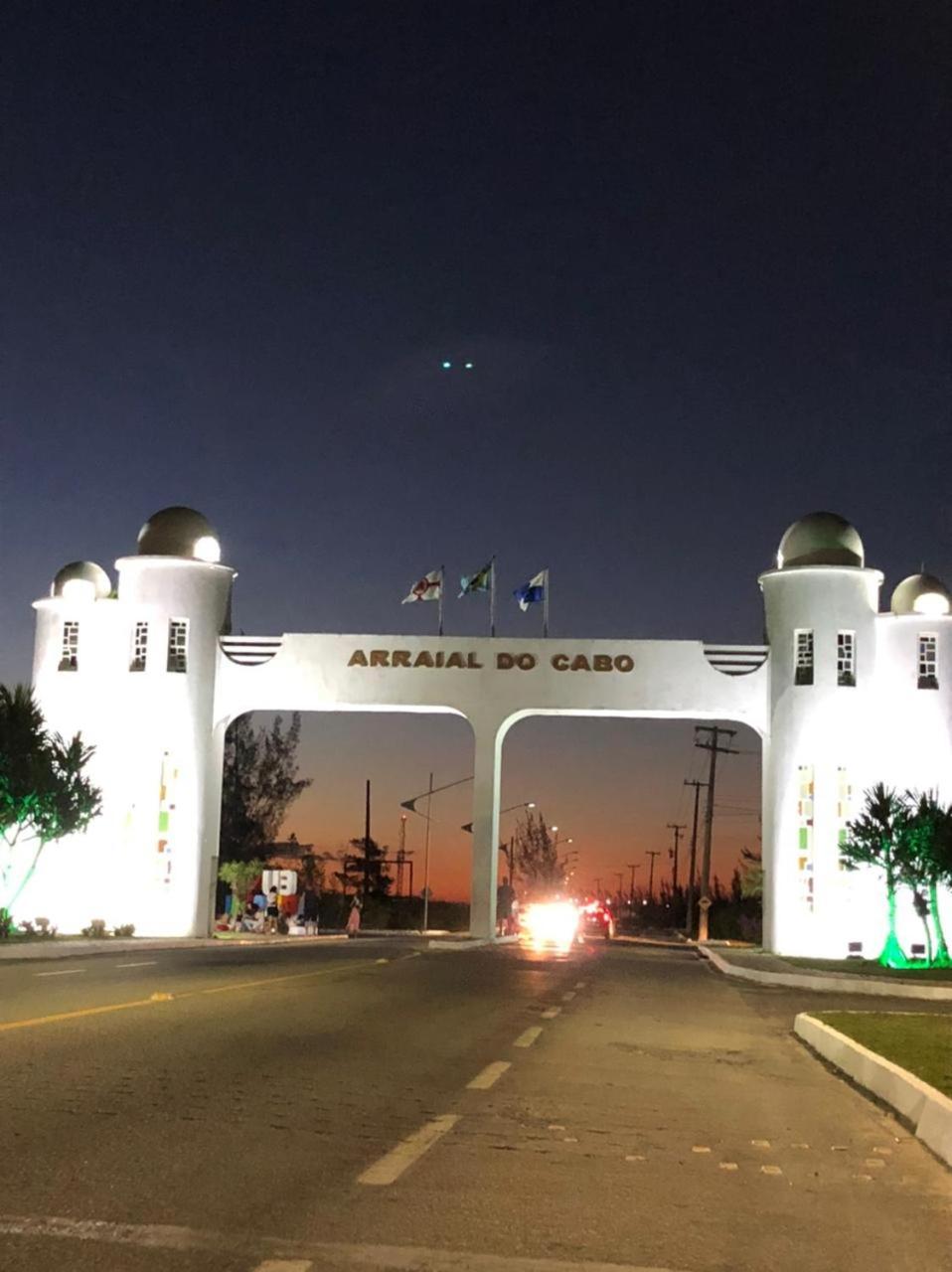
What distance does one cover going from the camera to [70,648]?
50500mm

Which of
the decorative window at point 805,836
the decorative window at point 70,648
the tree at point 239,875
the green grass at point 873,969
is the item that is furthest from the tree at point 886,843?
the tree at point 239,875

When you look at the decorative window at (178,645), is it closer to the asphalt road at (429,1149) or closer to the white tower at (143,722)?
the white tower at (143,722)

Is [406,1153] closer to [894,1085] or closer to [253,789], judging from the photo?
[894,1085]

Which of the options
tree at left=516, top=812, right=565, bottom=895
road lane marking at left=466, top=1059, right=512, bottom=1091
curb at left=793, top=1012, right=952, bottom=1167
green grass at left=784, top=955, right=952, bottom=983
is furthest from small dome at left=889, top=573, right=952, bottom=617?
tree at left=516, top=812, right=565, bottom=895

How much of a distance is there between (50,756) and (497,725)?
590 inches

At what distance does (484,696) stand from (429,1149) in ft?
136

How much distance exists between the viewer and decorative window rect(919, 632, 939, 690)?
4709 cm

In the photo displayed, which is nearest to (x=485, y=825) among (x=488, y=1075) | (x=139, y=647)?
(x=139, y=647)

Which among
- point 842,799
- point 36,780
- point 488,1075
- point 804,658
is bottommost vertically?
point 488,1075

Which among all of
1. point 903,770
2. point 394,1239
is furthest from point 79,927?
point 394,1239

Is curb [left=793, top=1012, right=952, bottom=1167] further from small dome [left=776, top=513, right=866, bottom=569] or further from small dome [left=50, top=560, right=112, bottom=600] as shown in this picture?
small dome [left=50, top=560, right=112, bottom=600]

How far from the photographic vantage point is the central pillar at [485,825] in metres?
50.4

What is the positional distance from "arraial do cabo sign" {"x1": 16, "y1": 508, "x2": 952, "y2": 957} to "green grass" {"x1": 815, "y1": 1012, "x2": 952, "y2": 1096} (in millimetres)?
24467

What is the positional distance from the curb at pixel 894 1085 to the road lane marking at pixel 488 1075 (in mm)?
2960
